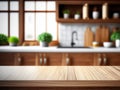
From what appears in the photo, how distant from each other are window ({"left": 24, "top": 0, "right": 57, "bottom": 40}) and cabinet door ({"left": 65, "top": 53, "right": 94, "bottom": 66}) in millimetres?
1019

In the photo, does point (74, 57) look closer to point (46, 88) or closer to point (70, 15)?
point (70, 15)

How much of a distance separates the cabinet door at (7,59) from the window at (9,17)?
0.96 meters

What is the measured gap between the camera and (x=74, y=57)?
3.86 m

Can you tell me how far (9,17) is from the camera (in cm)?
473

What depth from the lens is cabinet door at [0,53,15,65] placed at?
3.85 metres

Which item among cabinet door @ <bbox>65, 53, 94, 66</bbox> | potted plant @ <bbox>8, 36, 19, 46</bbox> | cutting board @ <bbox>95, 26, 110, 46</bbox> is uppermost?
cutting board @ <bbox>95, 26, 110, 46</bbox>

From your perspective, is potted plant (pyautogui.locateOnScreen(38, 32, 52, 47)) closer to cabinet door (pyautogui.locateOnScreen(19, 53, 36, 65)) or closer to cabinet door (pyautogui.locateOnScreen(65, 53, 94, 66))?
cabinet door (pyautogui.locateOnScreen(19, 53, 36, 65))

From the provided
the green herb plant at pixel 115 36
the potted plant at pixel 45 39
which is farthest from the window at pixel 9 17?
the green herb plant at pixel 115 36

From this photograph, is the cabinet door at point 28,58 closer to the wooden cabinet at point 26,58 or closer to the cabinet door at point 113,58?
the wooden cabinet at point 26,58

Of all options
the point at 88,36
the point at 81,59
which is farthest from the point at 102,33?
the point at 81,59

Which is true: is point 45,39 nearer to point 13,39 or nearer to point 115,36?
point 13,39

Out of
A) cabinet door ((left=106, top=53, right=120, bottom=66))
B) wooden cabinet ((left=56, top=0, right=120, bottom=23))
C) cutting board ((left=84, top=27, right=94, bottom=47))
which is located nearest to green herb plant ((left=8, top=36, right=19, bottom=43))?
wooden cabinet ((left=56, top=0, right=120, bottom=23))

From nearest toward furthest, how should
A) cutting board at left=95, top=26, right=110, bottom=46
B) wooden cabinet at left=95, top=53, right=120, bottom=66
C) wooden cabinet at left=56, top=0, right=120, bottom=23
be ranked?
wooden cabinet at left=95, top=53, right=120, bottom=66 → wooden cabinet at left=56, top=0, right=120, bottom=23 → cutting board at left=95, top=26, right=110, bottom=46

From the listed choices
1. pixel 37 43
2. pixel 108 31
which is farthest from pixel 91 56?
pixel 37 43
